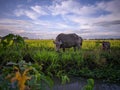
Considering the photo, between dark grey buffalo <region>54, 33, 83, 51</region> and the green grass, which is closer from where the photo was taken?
the green grass

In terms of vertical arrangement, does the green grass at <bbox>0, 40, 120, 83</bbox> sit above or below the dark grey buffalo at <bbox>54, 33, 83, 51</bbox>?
below

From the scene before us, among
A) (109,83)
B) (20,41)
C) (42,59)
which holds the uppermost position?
(20,41)

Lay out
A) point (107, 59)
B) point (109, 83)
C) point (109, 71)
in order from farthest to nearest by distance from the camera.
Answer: point (107, 59) < point (109, 71) < point (109, 83)

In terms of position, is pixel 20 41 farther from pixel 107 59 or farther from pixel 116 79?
pixel 107 59

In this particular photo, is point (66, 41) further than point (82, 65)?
Yes

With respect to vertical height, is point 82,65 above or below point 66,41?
below

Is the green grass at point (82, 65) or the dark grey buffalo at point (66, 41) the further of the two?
the dark grey buffalo at point (66, 41)

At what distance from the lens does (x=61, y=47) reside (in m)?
8.48

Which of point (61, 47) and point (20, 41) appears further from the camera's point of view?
point (61, 47)

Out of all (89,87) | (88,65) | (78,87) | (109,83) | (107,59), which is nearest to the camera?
(89,87)

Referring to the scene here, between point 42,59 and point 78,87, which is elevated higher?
point 42,59

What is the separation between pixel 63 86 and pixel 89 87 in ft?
11.9

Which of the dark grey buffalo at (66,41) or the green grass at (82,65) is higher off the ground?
the dark grey buffalo at (66,41)

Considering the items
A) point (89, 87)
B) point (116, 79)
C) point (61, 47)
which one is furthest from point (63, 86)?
point (61, 47)
